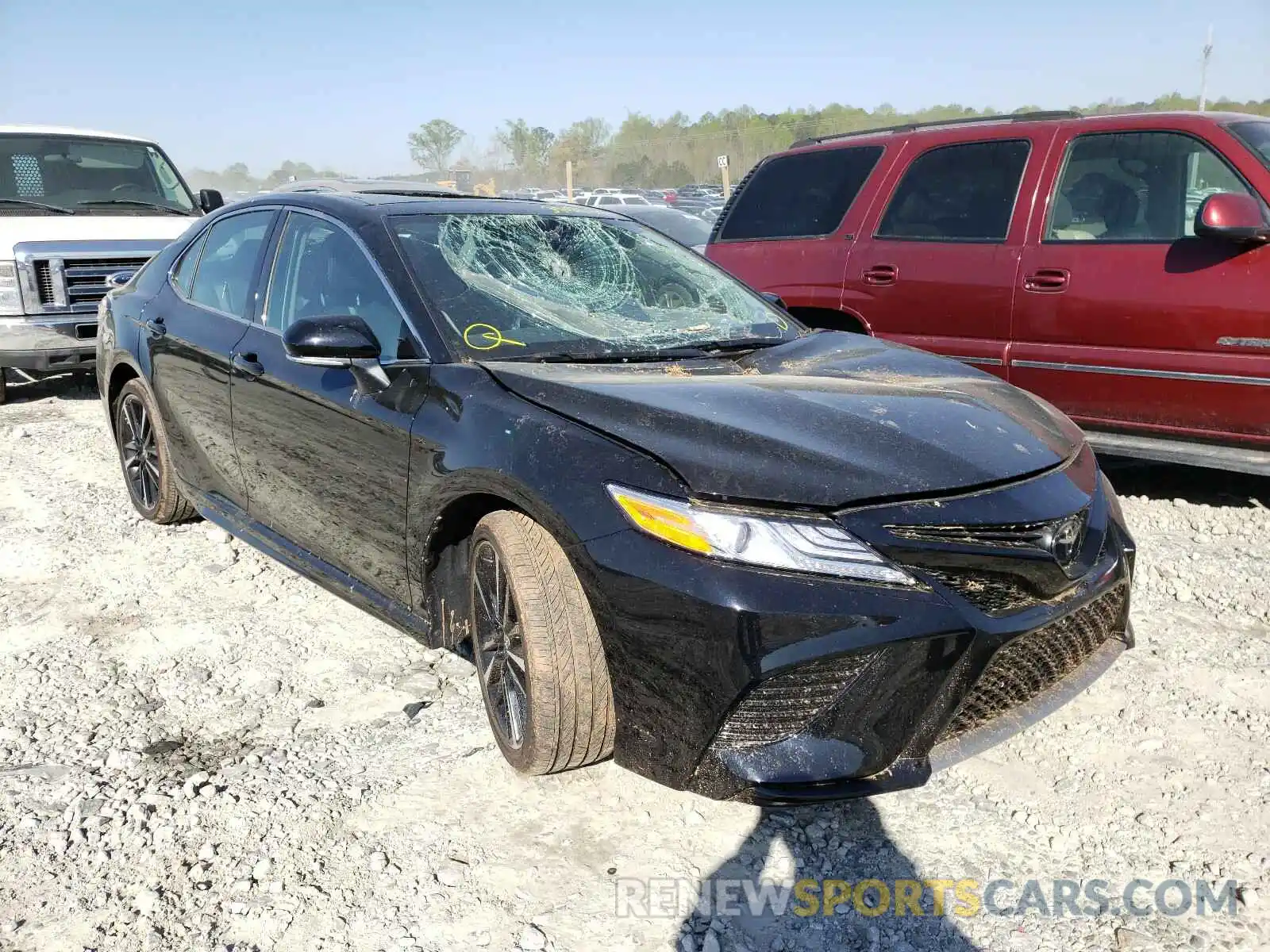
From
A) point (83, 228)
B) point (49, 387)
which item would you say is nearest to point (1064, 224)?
point (83, 228)

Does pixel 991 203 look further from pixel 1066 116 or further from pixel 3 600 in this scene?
pixel 3 600

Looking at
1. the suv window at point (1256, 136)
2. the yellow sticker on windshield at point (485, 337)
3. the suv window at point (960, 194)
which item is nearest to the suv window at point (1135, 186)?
the suv window at point (1256, 136)

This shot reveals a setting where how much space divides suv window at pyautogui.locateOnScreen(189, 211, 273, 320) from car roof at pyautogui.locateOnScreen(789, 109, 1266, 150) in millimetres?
3498

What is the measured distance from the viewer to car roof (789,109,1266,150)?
16.1ft

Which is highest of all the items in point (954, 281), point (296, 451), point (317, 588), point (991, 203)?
point (991, 203)

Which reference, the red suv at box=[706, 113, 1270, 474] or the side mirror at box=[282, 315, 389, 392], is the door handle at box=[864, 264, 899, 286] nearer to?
the red suv at box=[706, 113, 1270, 474]

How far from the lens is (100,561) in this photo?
4602 mm

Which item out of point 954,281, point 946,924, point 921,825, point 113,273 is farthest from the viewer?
point 113,273

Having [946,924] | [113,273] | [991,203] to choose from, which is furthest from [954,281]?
[113,273]

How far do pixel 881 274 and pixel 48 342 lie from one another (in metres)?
5.87

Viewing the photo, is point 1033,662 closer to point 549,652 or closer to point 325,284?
point 549,652

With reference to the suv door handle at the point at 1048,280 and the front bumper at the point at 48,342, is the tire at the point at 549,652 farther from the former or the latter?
the front bumper at the point at 48,342

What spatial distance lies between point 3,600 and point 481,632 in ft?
7.98

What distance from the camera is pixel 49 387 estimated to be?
350 inches
